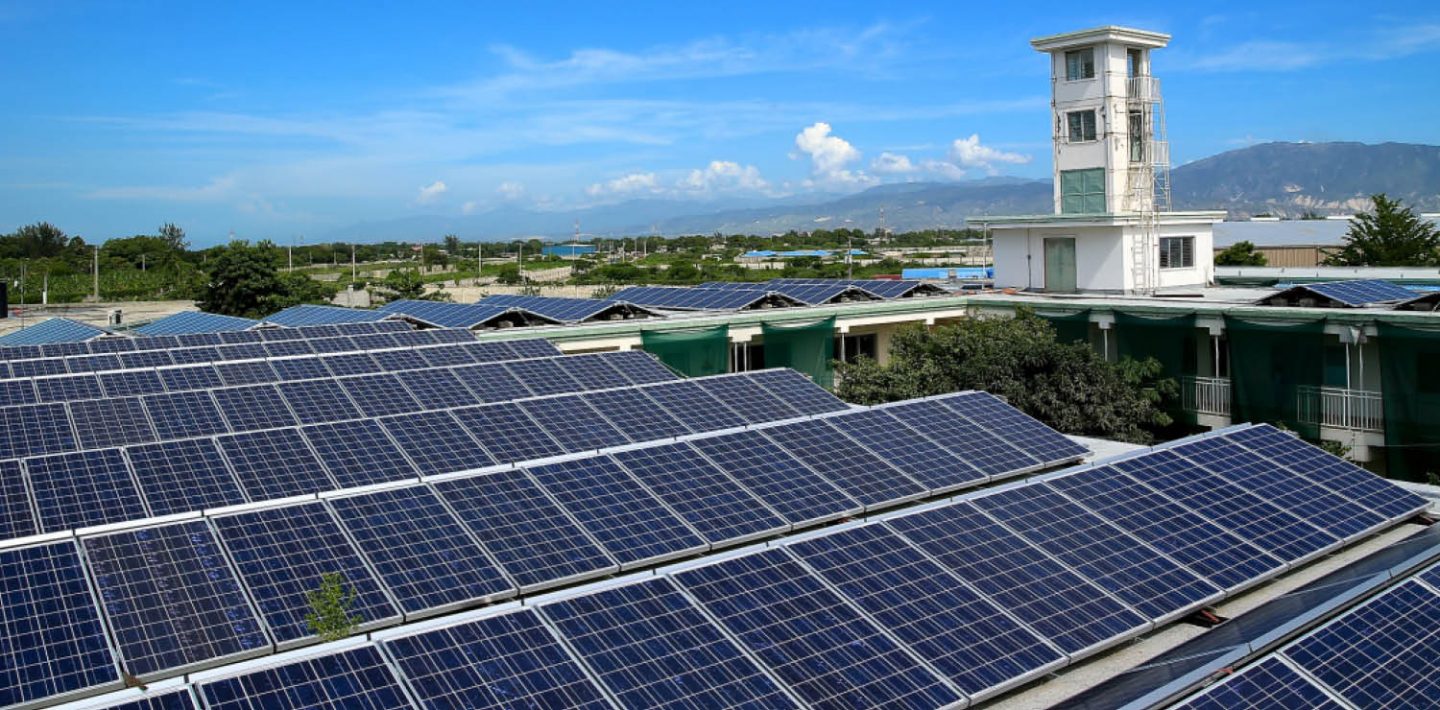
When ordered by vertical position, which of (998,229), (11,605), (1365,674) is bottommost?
(1365,674)

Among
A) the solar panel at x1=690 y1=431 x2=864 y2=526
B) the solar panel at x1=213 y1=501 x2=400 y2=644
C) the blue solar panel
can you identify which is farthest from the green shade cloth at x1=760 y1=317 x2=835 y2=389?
the solar panel at x1=213 y1=501 x2=400 y2=644

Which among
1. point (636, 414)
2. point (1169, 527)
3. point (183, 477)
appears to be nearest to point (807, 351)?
point (636, 414)

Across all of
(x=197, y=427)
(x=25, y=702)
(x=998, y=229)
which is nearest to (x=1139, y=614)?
(x=25, y=702)

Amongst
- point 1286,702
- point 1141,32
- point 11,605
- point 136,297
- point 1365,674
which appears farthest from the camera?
point 136,297

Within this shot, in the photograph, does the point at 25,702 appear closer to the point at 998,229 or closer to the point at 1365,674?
the point at 1365,674

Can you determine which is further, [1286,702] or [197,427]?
[197,427]

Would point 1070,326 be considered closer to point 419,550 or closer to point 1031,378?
point 1031,378

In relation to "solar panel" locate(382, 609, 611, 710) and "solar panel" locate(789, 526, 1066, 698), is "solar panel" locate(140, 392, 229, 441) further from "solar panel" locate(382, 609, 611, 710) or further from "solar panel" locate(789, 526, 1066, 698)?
"solar panel" locate(789, 526, 1066, 698)
